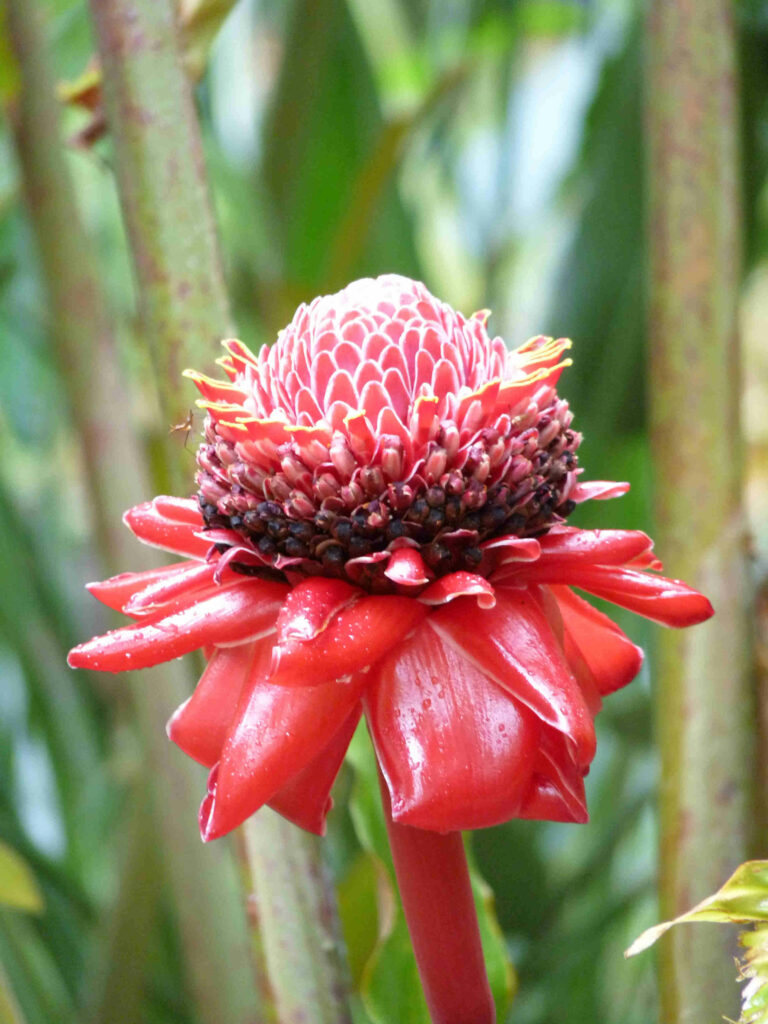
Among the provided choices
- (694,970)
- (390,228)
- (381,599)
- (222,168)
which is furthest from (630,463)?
(381,599)

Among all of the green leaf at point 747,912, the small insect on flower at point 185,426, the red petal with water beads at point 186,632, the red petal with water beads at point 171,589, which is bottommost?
the green leaf at point 747,912

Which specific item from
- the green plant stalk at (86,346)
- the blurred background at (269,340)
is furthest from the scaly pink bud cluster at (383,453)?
the green plant stalk at (86,346)

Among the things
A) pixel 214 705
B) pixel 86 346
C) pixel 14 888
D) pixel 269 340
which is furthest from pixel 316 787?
pixel 269 340

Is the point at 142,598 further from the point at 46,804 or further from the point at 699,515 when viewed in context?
the point at 46,804

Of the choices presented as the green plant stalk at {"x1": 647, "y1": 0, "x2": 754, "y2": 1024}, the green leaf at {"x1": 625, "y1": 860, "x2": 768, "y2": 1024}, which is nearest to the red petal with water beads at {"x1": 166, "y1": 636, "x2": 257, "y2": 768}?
the green leaf at {"x1": 625, "y1": 860, "x2": 768, "y2": 1024}

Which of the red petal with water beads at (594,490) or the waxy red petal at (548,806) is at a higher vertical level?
the red petal with water beads at (594,490)

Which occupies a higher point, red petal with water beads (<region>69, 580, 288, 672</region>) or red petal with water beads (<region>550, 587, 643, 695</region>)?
red petal with water beads (<region>69, 580, 288, 672</region>)

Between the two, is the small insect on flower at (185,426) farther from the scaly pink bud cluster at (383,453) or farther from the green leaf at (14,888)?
the green leaf at (14,888)

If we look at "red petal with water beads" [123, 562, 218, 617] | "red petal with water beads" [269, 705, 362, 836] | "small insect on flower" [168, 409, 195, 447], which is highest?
"small insect on flower" [168, 409, 195, 447]

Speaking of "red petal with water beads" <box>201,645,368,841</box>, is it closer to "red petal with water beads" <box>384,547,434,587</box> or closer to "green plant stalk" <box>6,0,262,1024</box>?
"red petal with water beads" <box>384,547,434,587</box>
